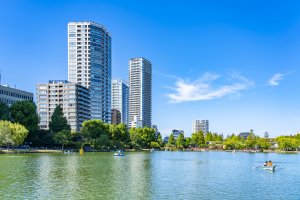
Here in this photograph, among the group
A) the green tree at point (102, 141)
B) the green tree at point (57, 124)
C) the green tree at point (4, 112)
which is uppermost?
the green tree at point (4, 112)

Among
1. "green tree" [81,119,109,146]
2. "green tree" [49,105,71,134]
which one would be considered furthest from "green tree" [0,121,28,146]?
"green tree" [81,119,109,146]

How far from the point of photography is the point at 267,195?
42.2m

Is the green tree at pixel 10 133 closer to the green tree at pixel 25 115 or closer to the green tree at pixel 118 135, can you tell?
the green tree at pixel 25 115

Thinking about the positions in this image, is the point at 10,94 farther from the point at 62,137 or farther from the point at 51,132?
the point at 62,137

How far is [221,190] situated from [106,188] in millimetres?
13587

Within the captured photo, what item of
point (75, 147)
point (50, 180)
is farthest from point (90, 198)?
point (75, 147)

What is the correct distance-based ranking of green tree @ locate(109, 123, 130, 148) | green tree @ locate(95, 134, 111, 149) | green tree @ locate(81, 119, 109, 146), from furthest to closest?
green tree @ locate(109, 123, 130, 148)
green tree @ locate(81, 119, 109, 146)
green tree @ locate(95, 134, 111, 149)

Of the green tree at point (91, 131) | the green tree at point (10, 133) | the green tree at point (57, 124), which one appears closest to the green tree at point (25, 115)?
the green tree at point (57, 124)

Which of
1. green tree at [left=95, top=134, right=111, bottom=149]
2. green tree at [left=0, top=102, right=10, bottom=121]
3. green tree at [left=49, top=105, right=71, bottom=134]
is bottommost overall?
green tree at [left=95, top=134, right=111, bottom=149]

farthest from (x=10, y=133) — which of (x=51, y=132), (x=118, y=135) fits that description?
(x=118, y=135)

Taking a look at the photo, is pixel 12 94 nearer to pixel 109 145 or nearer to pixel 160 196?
pixel 109 145

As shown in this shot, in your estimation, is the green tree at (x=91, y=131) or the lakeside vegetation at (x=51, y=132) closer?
the lakeside vegetation at (x=51, y=132)

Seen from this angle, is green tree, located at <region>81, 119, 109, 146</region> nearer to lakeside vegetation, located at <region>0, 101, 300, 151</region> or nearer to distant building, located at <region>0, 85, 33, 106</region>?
lakeside vegetation, located at <region>0, 101, 300, 151</region>

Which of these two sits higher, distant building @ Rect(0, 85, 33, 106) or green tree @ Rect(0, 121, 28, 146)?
distant building @ Rect(0, 85, 33, 106)
